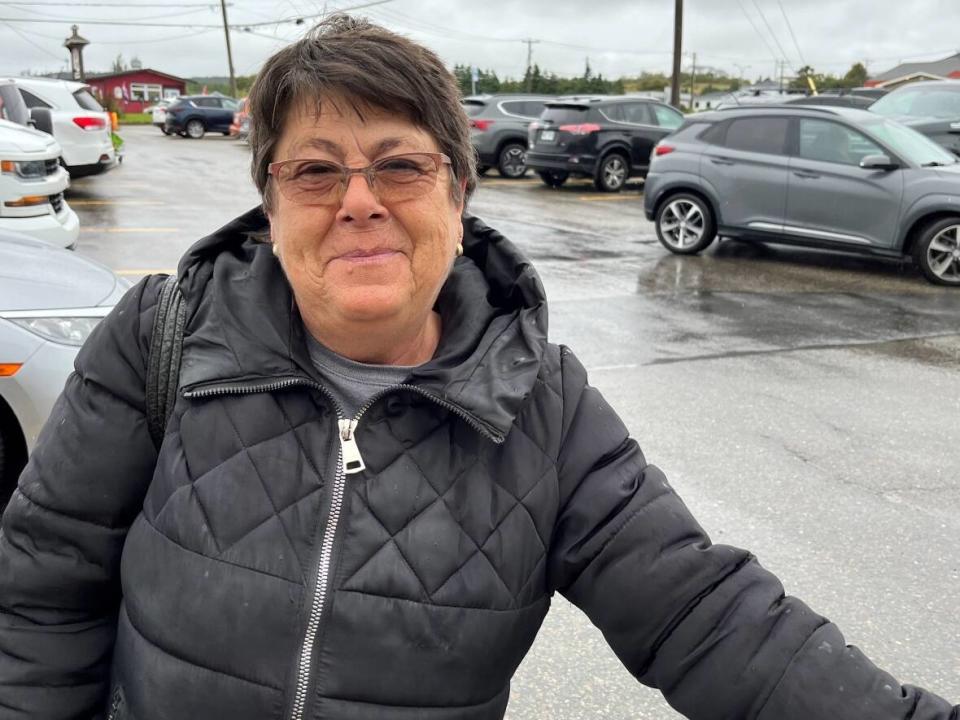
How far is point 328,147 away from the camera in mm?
1566

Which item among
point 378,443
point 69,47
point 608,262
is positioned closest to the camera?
point 378,443

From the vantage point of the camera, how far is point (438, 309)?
1.84m

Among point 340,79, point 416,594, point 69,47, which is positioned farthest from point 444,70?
point 69,47

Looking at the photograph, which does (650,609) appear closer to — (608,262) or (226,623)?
(226,623)

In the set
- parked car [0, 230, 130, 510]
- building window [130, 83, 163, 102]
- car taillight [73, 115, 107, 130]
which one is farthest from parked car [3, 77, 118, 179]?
building window [130, 83, 163, 102]

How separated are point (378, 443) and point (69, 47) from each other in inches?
1885

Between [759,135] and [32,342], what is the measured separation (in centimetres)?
863

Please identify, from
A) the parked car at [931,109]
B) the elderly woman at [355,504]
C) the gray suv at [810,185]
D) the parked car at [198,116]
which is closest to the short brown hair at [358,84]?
the elderly woman at [355,504]

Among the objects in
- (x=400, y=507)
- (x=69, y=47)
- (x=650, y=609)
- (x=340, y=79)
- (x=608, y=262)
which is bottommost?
(x=608, y=262)

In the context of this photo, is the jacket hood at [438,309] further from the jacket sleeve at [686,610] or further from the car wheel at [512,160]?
the car wheel at [512,160]

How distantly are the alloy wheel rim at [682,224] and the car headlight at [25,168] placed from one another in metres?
6.61

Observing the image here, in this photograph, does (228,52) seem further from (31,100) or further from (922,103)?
(922,103)

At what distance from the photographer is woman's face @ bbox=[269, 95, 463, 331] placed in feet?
5.14

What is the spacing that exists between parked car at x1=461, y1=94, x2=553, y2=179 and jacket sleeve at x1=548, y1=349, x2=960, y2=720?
713 inches
